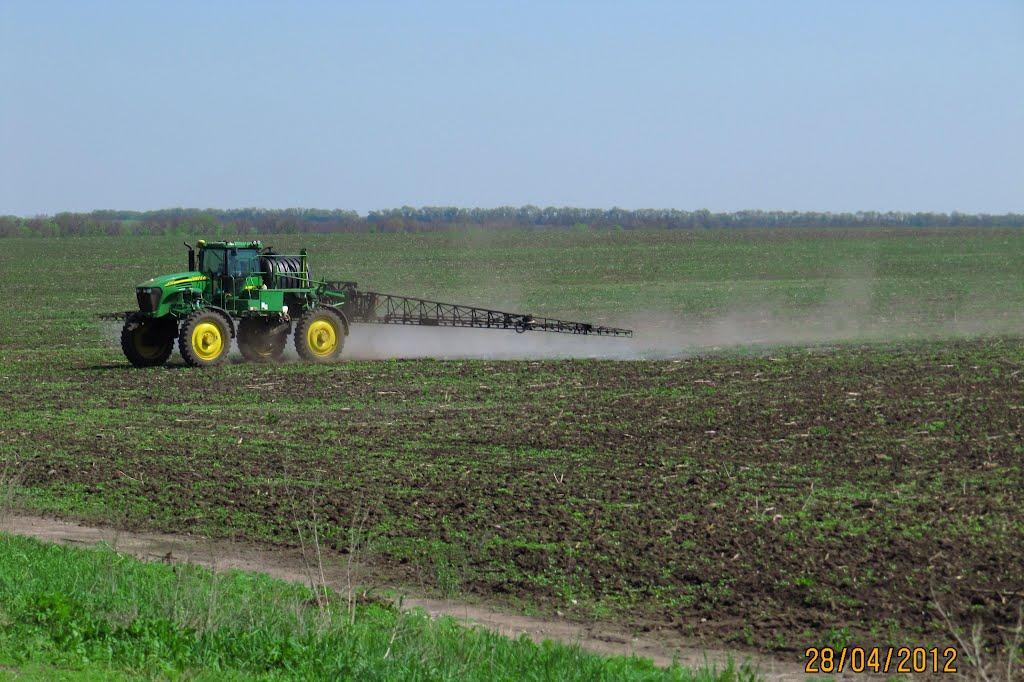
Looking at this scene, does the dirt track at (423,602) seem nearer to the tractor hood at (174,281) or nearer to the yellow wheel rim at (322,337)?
the tractor hood at (174,281)

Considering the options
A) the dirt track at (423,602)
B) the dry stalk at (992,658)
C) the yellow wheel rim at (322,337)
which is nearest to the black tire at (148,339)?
the yellow wheel rim at (322,337)

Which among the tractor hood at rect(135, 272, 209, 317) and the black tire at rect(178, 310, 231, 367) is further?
the tractor hood at rect(135, 272, 209, 317)

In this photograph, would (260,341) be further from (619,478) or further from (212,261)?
(619,478)

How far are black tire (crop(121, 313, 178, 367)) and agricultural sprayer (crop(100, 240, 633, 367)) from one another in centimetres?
2

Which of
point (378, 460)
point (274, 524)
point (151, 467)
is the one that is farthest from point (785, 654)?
point (151, 467)

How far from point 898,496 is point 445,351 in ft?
60.0

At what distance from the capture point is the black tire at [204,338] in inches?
1028

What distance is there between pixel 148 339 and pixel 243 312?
2054 mm

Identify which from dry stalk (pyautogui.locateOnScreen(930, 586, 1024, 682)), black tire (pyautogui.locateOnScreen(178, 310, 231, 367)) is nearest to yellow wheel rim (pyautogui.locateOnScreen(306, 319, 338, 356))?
black tire (pyautogui.locateOnScreen(178, 310, 231, 367))

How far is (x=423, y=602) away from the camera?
427 inches

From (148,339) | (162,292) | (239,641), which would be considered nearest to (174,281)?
(162,292)

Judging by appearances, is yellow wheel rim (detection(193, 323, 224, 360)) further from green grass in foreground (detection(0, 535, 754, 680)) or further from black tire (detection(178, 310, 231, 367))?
green grass in foreground (detection(0, 535, 754, 680))
